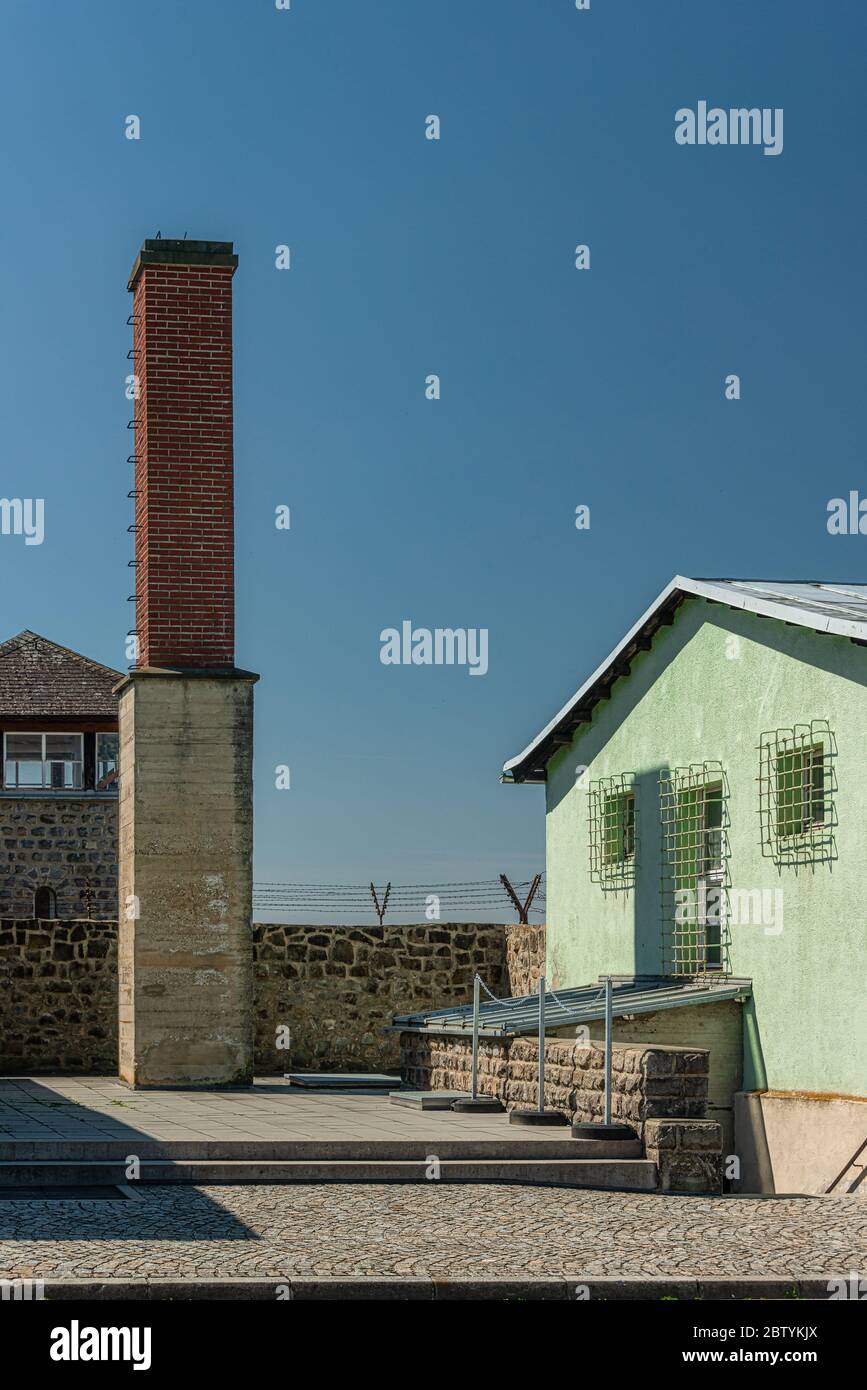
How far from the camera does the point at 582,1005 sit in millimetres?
15883

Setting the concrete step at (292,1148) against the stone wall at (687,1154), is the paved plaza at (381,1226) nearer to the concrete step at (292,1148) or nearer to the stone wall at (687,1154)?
the concrete step at (292,1148)

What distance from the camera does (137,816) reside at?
17125mm

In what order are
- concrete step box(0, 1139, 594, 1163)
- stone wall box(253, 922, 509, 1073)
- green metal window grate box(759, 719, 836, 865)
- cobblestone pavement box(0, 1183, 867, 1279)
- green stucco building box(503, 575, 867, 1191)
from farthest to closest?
1. stone wall box(253, 922, 509, 1073)
2. green metal window grate box(759, 719, 836, 865)
3. green stucco building box(503, 575, 867, 1191)
4. concrete step box(0, 1139, 594, 1163)
5. cobblestone pavement box(0, 1183, 867, 1279)

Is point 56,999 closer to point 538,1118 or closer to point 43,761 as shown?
point 538,1118

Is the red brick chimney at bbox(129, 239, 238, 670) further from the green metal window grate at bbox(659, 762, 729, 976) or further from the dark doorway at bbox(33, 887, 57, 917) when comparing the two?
the dark doorway at bbox(33, 887, 57, 917)

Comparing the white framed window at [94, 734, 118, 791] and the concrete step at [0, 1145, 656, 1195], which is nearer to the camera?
A: the concrete step at [0, 1145, 656, 1195]

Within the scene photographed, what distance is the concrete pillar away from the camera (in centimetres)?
1712

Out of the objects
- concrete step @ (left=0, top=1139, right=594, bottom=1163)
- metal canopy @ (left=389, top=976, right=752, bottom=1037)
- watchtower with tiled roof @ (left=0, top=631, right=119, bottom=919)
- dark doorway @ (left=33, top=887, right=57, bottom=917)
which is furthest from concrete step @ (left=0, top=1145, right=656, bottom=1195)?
dark doorway @ (left=33, top=887, right=57, bottom=917)

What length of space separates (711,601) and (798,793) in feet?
8.16

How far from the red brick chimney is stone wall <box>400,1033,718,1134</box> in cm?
438

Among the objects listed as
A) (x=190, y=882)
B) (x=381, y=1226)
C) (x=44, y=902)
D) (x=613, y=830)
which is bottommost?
(x=381, y=1226)

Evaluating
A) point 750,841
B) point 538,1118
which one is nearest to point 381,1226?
point 538,1118
